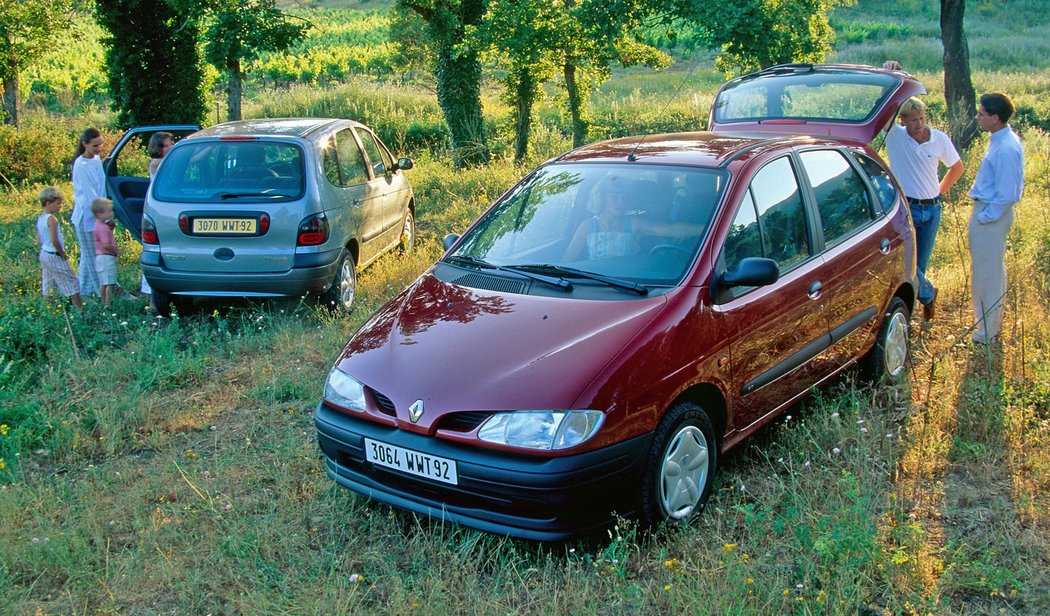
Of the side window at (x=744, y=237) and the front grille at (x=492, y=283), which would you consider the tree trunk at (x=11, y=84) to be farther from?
the side window at (x=744, y=237)

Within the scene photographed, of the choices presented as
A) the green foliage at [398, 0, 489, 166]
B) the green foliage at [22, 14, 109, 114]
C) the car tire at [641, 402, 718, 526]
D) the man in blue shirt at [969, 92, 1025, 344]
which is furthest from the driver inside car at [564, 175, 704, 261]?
the green foliage at [22, 14, 109, 114]

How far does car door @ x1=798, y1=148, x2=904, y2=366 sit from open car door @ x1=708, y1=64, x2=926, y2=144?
1567mm

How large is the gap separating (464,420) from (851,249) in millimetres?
2804

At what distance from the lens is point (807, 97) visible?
796 cm

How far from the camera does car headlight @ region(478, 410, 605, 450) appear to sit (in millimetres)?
3684

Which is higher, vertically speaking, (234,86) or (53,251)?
(234,86)

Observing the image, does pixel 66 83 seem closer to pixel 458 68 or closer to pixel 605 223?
pixel 458 68

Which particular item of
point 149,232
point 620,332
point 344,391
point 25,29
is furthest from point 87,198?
point 25,29

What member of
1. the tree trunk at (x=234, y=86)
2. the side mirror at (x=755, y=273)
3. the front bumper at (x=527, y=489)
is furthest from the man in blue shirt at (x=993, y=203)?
the tree trunk at (x=234, y=86)

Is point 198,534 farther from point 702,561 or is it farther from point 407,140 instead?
point 407,140

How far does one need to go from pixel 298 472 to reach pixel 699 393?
93.5 inches

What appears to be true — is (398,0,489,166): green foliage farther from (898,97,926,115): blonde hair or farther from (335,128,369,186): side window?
(898,97,926,115): blonde hair

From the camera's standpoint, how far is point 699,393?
425cm

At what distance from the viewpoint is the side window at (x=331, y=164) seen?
26.9 ft
